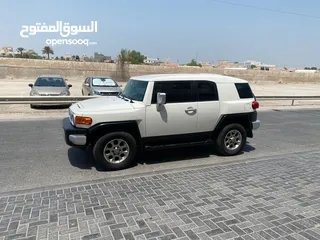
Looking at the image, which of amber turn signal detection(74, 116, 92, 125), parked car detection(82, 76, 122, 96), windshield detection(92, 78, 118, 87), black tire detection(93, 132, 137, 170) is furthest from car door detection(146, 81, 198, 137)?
windshield detection(92, 78, 118, 87)

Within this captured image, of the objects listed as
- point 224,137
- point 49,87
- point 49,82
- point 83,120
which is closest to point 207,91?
point 224,137

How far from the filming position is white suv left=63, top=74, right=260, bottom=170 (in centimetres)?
465

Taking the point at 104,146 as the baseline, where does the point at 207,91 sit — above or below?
above

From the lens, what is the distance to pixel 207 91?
547 cm

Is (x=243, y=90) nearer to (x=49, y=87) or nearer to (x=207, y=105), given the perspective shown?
(x=207, y=105)

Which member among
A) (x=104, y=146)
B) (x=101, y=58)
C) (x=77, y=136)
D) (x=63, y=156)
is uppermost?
(x=101, y=58)

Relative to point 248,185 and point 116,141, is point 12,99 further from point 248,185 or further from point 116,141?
point 248,185

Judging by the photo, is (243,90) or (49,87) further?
(49,87)

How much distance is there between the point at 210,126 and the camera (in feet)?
18.3

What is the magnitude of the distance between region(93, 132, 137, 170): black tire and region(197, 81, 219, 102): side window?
170cm

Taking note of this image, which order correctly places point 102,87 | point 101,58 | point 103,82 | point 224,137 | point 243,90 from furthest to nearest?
point 101,58 → point 103,82 → point 102,87 → point 243,90 → point 224,137

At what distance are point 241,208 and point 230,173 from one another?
1.31 meters

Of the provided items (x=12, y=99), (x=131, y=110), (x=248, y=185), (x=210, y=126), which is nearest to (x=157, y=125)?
(x=131, y=110)

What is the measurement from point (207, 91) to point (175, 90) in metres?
0.75
